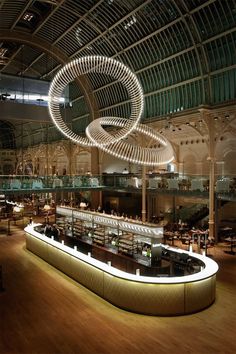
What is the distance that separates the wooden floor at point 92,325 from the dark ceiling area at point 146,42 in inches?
445

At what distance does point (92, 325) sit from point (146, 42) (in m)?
17.0

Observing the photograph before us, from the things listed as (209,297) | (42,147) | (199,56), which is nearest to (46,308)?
(209,297)

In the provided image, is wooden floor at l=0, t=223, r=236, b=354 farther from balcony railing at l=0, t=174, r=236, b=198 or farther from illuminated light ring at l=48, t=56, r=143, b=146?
balcony railing at l=0, t=174, r=236, b=198

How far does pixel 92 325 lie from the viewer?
895 cm

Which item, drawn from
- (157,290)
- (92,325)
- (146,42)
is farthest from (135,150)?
(146,42)

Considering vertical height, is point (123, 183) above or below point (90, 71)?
below

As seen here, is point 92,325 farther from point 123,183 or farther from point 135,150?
point 123,183

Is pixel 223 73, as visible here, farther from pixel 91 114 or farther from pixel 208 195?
pixel 91 114

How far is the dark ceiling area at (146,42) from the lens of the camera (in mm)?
17234

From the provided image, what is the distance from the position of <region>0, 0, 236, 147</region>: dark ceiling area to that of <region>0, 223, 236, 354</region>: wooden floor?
445 inches

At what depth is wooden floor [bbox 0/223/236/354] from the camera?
307 inches

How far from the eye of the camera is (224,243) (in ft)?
60.6

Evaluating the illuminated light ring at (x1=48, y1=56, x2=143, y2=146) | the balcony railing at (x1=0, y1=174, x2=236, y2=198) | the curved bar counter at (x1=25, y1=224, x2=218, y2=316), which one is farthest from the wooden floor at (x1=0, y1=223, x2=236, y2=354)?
the balcony railing at (x1=0, y1=174, x2=236, y2=198)

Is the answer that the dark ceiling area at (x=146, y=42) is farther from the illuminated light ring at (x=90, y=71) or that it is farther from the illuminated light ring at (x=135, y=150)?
the illuminated light ring at (x=90, y=71)
